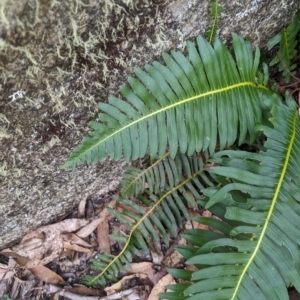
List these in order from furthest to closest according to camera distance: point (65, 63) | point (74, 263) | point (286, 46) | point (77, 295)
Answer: point (74, 263) < point (77, 295) < point (286, 46) < point (65, 63)

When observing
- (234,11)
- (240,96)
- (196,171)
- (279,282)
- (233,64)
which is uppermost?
(234,11)

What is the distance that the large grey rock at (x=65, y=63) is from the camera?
120 cm

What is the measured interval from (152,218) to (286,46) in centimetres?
105

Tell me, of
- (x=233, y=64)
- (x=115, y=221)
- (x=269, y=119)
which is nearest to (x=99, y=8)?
(x=233, y=64)

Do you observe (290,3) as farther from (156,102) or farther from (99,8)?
(99,8)

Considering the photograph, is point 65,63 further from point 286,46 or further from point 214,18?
point 286,46

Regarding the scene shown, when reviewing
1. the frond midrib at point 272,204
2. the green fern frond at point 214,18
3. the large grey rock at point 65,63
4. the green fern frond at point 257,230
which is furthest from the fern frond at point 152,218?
the green fern frond at point 214,18

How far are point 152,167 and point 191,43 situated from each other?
26.4 inches

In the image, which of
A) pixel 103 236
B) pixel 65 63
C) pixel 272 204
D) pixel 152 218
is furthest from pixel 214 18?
pixel 103 236

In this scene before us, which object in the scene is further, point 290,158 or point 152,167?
point 152,167

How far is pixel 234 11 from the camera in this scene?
1667 millimetres

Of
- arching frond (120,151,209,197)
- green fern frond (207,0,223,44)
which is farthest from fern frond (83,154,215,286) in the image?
green fern frond (207,0,223,44)

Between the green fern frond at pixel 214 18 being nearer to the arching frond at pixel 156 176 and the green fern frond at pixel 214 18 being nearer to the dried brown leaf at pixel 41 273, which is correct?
the arching frond at pixel 156 176

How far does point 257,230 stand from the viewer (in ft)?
4.82
